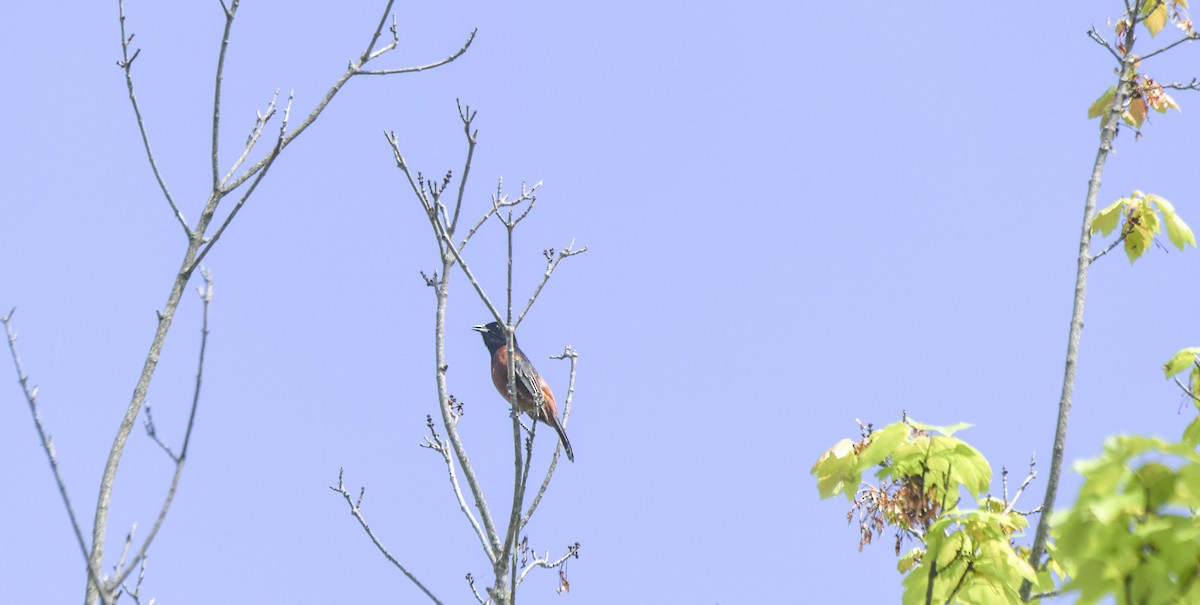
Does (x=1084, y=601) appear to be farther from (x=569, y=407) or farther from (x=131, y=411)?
(x=569, y=407)

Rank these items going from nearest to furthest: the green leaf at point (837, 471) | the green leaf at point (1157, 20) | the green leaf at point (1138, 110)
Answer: the green leaf at point (837, 471)
the green leaf at point (1138, 110)
the green leaf at point (1157, 20)

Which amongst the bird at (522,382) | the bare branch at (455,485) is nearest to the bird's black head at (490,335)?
the bird at (522,382)

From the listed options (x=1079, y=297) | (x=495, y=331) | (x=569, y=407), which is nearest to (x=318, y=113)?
(x=569, y=407)

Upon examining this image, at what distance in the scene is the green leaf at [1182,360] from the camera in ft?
11.5

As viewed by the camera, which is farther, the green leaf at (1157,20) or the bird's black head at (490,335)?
the bird's black head at (490,335)

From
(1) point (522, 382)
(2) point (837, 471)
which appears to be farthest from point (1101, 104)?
(1) point (522, 382)

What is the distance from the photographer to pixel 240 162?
325cm

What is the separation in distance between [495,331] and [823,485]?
6.26m

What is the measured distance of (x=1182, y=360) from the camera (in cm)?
354

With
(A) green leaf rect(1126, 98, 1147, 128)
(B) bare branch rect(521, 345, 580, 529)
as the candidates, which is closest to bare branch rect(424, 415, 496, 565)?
(B) bare branch rect(521, 345, 580, 529)

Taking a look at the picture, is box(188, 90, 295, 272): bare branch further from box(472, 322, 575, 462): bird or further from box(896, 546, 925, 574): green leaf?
box(472, 322, 575, 462): bird

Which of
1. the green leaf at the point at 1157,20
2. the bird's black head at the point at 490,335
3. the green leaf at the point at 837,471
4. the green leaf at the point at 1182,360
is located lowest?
the green leaf at the point at 837,471

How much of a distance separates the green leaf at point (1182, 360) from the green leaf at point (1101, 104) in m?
0.98

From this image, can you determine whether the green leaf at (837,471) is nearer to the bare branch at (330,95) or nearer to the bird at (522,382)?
the bare branch at (330,95)
